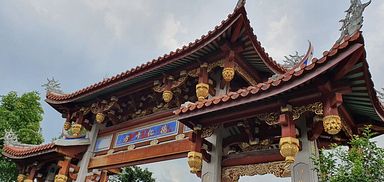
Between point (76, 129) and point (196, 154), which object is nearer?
point (196, 154)

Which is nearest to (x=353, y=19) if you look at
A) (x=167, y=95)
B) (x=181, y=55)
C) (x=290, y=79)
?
(x=290, y=79)

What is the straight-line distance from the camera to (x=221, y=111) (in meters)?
5.05

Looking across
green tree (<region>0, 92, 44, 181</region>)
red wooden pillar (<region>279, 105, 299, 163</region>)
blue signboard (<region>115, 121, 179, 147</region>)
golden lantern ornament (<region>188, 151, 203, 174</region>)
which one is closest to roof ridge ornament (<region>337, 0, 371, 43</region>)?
red wooden pillar (<region>279, 105, 299, 163</region>)

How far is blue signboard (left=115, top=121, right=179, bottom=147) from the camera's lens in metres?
7.13

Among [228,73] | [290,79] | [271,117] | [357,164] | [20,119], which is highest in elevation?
[20,119]

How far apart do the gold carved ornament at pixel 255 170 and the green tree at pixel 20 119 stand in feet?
37.7

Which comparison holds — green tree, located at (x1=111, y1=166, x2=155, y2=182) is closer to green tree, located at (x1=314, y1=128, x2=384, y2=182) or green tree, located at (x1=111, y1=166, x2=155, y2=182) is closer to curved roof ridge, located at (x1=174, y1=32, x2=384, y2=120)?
curved roof ridge, located at (x1=174, y1=32, x2=384, y2=120)

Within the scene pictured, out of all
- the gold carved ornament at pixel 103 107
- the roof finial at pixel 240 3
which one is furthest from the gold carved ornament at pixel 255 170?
the gold carved ornament at pixel 103 107

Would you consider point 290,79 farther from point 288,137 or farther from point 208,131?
point 208,131

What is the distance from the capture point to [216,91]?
6781mm

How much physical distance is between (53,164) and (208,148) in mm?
6009

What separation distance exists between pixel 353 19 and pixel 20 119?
15361 millimetres

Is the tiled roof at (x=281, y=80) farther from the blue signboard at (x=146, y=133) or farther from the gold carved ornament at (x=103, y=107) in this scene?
the gold carved ornament at (x=103, y=107)

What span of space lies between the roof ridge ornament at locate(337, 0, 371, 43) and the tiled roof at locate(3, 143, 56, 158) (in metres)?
7.20
